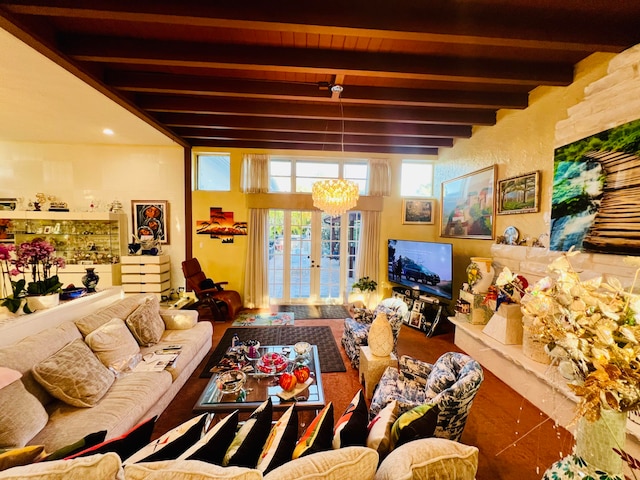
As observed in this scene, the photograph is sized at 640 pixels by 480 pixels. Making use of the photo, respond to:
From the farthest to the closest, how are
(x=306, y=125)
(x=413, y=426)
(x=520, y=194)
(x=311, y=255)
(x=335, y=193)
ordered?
(x=311, y=255), (x=306, y=125), (x=335, y=193), (x=520, y=194), (x=413, y=426)

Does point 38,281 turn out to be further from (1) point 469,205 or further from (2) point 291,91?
(1) point 469,205

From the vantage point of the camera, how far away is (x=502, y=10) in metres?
1.82

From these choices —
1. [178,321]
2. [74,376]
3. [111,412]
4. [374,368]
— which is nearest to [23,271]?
[74,376]

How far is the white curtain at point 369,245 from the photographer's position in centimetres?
514

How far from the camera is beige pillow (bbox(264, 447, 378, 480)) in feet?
2.63

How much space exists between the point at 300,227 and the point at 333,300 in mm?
1601

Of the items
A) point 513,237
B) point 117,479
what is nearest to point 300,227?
point 513,237

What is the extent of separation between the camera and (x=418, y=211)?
5199 mm

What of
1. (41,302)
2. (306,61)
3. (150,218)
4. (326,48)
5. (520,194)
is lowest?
(41,302)

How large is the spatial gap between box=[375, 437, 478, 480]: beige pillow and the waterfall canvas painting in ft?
6.82

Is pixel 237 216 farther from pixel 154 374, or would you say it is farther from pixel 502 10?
pixel 502 10

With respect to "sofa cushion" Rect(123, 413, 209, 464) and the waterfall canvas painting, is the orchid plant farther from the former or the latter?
the waterfall canvas painting

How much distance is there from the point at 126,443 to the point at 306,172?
4.72 meters

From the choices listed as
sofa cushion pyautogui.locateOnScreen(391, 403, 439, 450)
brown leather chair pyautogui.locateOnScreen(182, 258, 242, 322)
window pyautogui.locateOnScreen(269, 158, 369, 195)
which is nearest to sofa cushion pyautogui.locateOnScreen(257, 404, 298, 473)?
sofa cushion pyautogui.locateOnScreen(391, 403, 439, 450)
